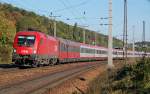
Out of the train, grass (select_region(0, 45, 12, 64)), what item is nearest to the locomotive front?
the train

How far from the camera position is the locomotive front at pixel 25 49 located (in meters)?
36.9

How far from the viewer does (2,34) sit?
59500mm

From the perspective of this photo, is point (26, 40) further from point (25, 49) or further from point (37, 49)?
point (37, 49)

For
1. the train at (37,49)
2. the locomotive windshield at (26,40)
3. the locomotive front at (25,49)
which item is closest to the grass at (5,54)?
the train at (37,49)

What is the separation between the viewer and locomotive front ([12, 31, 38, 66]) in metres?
36.9

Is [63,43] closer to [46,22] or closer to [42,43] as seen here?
[42,43]

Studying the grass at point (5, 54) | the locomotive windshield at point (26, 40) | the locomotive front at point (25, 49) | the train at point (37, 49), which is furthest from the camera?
the grass at point (5, 54)

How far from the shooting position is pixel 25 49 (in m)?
37.3

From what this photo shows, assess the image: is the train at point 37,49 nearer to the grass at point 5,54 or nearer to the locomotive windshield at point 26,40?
the locomotive windshield at point 26,40

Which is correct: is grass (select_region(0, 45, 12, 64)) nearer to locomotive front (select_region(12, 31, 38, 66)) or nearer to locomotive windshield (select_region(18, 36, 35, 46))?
locomotive front (select_region(12, 31, 38, 66))

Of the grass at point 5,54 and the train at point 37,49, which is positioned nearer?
the train at point 37,49

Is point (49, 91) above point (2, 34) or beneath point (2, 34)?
beneath

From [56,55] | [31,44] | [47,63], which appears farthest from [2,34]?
[31,44]

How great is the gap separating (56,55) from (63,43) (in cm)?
628
